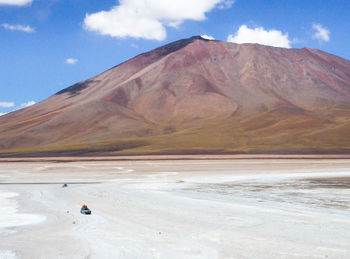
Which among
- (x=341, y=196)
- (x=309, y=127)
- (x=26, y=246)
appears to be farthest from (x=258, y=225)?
(x=309, y=127)

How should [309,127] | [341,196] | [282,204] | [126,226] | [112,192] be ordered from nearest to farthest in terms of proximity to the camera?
[126,226], [282,204], [341,196], [112,192], [309,127]

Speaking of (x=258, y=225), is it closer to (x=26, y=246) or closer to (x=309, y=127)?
(x=26, y=246)

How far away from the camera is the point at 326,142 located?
148500 mm

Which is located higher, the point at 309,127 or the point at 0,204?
the point at 309,127

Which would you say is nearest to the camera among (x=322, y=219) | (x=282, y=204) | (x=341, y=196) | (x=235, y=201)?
(x=322, y=219)

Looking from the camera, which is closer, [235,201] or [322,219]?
[322,219]

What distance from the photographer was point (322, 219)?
2248cm

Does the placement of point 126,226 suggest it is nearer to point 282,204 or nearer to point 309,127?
point 282,204

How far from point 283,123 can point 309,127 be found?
1353 cm

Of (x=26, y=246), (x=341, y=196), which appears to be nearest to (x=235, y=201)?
(x=341, y=196)

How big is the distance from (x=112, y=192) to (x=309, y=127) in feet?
514

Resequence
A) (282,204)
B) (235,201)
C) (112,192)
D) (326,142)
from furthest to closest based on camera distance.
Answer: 1. (326,142)
2. (112,192)
3. (235,201)
4. (282,204)

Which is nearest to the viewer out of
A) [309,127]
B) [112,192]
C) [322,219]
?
[322,219]

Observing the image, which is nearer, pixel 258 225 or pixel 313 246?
pixel 313 246
